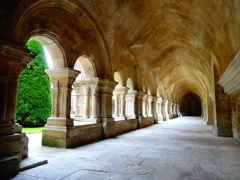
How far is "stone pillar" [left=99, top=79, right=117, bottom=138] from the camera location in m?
6.03

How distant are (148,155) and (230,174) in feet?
4.83

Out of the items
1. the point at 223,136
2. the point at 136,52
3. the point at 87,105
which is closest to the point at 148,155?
the point at 87,105

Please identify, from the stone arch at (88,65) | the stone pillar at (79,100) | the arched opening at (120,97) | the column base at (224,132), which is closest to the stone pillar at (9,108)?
the stone arch at (88,65)

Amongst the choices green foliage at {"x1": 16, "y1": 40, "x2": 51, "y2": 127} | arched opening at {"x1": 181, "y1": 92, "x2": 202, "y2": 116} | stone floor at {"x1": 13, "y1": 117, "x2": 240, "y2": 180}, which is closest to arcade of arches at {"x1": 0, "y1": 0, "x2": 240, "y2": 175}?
stone floor at {"x1": 13, "y1": 117, "x2": 240, "y2": 180}

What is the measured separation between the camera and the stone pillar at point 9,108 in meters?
2.53

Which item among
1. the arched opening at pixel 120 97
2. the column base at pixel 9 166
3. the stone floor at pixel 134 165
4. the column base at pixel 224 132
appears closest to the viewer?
the column base at pixel 9 166

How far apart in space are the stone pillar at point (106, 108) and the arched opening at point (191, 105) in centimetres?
2960

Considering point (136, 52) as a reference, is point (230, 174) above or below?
below

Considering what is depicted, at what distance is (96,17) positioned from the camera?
5.56 metres

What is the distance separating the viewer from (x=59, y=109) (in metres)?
4.57

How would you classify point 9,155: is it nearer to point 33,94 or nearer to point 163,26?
point 33,94

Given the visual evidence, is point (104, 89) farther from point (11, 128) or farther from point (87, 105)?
point (11, 128)

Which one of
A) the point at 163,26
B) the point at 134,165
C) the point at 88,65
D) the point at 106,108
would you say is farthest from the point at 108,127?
the point at 163,26

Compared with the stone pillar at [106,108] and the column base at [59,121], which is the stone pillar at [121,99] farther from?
the column base at [59,121]
